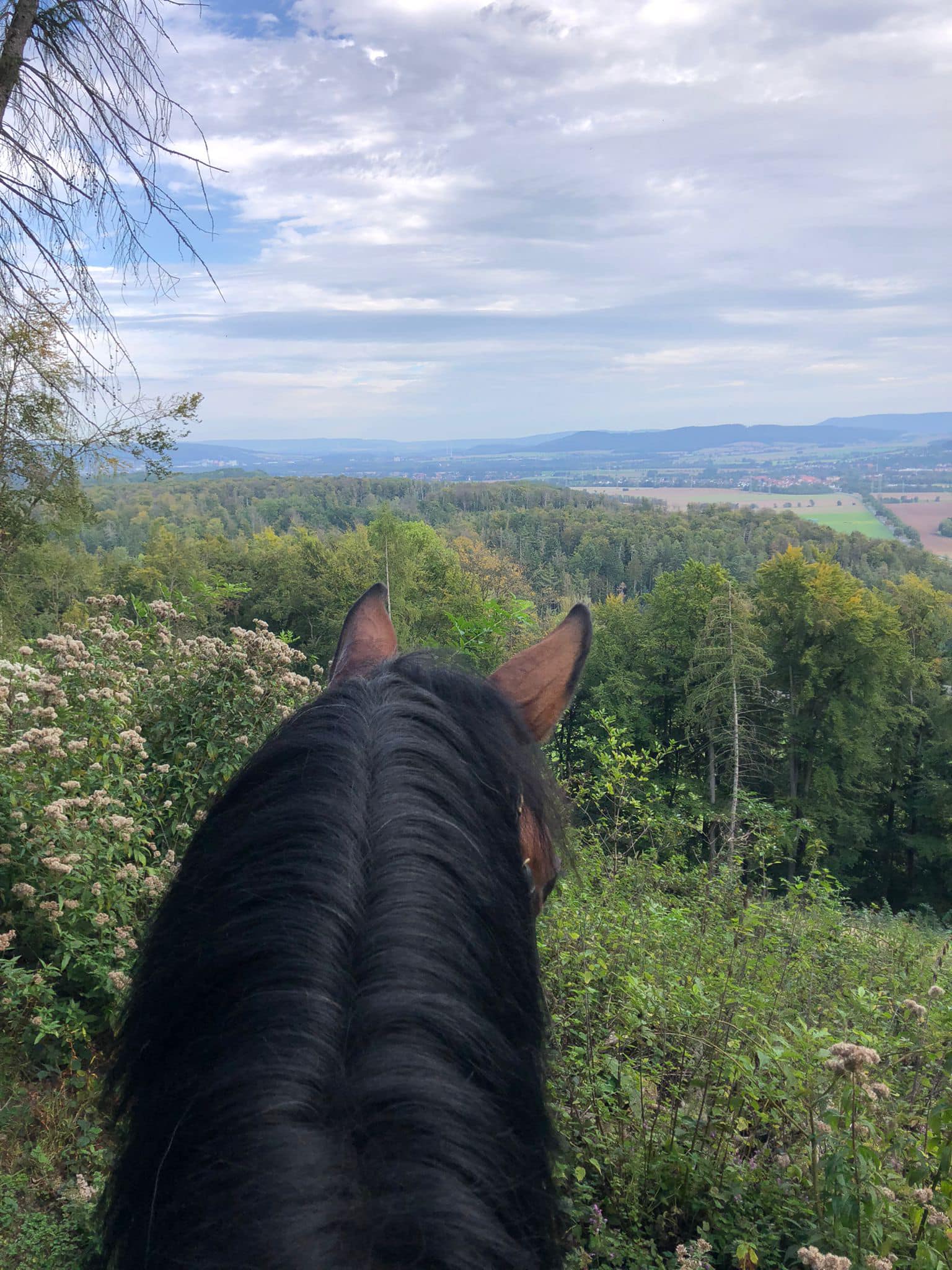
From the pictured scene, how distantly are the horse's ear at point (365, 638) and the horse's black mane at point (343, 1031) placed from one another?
50cm

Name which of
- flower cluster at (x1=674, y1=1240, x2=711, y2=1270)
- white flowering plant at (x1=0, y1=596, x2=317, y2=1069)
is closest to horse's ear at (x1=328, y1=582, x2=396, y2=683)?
flower cluster at (x1=674, y1=1240, x2=711, y2=1270)

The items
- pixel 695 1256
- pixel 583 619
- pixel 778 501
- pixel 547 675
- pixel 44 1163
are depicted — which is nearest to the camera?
pixel 547 675

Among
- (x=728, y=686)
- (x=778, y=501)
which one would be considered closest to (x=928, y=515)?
(x=778, y=501)

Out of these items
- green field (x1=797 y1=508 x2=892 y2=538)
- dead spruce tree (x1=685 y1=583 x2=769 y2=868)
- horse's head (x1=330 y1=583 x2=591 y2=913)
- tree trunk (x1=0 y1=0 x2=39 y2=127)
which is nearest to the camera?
horse's head (x1=330 y1=583 x2=591 y2=913)

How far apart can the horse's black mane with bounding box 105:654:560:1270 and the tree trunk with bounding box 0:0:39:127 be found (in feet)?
17.5

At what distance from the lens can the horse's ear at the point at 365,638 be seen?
1.76m

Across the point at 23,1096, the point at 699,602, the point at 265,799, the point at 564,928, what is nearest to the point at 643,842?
the point at 564,928

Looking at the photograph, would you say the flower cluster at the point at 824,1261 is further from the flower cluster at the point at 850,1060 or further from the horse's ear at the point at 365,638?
the horse's ear at the point at 365,638

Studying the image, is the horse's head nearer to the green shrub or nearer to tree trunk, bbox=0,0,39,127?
the green shrub

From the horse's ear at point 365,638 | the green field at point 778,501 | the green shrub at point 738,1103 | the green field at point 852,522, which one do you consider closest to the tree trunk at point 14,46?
the horse's ear at point 365,638

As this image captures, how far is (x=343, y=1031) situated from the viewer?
808mm

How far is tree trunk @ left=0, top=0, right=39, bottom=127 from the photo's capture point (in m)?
4.34

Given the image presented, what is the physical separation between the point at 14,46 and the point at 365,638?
4.91 metres

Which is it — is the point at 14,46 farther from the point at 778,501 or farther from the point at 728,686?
the point at 778,501
